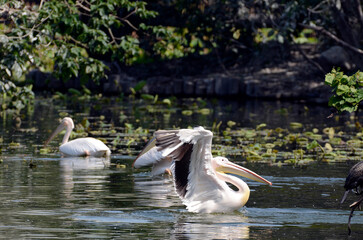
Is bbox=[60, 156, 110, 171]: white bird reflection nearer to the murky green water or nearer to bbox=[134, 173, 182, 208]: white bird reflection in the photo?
the murky green water

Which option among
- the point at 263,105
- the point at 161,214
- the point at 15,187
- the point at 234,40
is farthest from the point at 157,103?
the point at 161,214

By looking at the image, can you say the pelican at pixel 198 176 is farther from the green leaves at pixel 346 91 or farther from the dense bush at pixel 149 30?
the dense bush at pixel 149 30

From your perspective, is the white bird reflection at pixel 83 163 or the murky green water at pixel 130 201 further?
the white bird reflection at pixel 83 163

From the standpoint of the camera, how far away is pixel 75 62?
54.0 ft

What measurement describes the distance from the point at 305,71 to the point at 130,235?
23.8m

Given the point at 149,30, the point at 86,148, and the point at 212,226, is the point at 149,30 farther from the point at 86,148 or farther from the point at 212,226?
the point at 212,226

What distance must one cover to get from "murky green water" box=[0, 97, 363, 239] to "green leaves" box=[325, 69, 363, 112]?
142 cm

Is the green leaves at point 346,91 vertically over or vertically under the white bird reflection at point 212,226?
over

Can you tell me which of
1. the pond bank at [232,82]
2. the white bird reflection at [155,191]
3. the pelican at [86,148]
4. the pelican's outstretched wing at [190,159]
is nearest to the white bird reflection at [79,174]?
the pelican at [86,148]

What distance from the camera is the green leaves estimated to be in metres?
9.53

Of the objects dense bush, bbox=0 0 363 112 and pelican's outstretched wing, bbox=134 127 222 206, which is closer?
pelican's outstretched wing, bbox=134 127 222 206

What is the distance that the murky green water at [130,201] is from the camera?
907cm

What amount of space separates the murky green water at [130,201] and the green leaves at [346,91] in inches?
55.8

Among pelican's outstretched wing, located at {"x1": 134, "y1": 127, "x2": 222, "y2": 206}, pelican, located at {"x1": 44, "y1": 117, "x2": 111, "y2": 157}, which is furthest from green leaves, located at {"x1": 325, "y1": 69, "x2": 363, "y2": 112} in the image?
pelican, located at {"x1": 44, "y1": 117, "x2": 111, "y2": 157}
